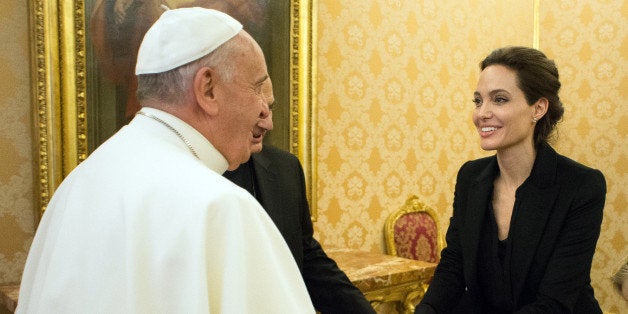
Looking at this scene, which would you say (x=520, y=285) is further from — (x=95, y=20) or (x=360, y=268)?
(x=95, y=20)

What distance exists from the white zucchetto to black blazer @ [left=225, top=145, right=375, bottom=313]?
1.05 m

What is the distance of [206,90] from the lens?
1393mm

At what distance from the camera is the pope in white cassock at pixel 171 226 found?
3.75ft

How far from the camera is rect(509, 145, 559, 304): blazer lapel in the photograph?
2.45 m

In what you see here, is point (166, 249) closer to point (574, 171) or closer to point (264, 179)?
point (264, 179)

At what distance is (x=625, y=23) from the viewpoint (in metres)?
5.47

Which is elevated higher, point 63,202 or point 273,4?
point 273,4

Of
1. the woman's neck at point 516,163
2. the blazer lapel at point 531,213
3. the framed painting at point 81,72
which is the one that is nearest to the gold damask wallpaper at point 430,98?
the framed painting at point 81,72

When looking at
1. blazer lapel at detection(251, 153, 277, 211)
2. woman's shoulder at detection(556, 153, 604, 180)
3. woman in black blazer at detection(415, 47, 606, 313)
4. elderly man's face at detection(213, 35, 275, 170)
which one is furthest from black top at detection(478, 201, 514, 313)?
elderly man's face at detection(213, 35, 275, 170)

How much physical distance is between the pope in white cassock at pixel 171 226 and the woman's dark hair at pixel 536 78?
60.9 inches

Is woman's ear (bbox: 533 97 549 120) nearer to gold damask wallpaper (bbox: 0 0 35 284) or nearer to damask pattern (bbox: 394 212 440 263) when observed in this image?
damask pattern (bbox: 394 212 440 263)

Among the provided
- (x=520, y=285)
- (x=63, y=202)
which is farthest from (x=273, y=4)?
(x=63, y=202)

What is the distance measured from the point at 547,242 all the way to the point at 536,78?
67 centimetres

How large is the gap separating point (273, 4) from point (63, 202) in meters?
2.63
